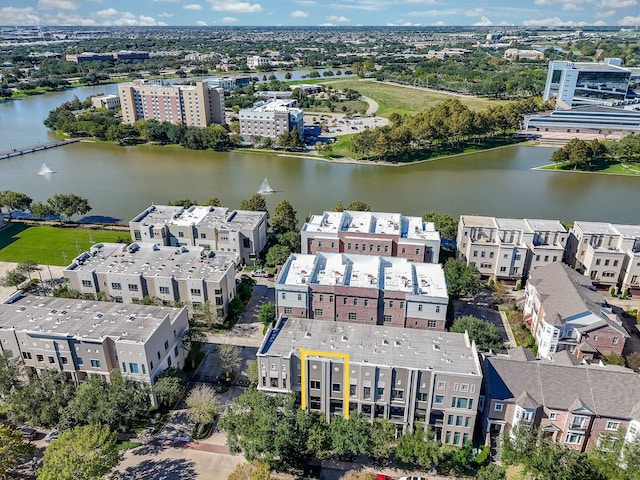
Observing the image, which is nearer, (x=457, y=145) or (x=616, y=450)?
(x=616, y=450)

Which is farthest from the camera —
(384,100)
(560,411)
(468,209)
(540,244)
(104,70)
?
(104,70)

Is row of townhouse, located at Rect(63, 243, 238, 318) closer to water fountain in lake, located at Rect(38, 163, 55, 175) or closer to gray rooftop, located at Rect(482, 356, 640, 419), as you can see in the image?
gray rooftop, located at Rect(482, 356, 640, 419)

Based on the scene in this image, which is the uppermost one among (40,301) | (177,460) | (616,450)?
(40,301)

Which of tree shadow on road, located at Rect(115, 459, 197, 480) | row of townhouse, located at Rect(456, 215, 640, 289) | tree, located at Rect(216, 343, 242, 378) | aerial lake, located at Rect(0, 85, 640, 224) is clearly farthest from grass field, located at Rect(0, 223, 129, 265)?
row of townhouse, located at Rect(456, 215, 640, 289)

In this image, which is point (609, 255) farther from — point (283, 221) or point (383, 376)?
point (283, 221)

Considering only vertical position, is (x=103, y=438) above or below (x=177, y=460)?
above

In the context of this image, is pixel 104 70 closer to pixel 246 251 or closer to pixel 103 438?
pixel 246 251

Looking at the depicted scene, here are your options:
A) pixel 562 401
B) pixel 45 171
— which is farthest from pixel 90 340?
pixel 45 171

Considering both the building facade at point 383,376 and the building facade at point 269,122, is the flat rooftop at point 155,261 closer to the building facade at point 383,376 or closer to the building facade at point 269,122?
the building facade at point 383,376

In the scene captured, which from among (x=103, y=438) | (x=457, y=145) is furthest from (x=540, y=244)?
(x=457, y=145)
